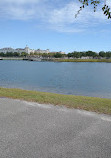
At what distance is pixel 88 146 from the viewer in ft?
13.6

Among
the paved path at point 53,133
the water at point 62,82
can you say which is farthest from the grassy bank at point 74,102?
the water at point 62,82

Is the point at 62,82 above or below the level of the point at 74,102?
below

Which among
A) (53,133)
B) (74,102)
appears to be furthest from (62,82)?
(53,133)

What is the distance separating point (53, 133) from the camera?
482 centimetres

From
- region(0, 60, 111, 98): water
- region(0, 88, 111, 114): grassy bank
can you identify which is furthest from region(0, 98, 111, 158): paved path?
region(0, 60, 111, 98): water

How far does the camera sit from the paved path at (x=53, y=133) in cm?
384

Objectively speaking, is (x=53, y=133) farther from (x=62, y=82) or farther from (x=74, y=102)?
(x=62, y=82)

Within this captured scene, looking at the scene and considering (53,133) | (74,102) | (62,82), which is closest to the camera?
(53,133)

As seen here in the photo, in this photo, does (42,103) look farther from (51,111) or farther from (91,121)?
(91,121)

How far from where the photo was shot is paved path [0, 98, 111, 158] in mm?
3845

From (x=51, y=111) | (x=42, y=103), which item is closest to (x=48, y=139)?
(x=51, y=111)

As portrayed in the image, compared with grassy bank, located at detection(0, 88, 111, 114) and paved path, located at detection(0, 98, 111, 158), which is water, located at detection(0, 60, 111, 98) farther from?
paved path, located at detection(0, 98, 111, 158)

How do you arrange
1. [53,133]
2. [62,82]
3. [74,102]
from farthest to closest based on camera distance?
1. [62,82]
2. [74,102]
3. [53,133]

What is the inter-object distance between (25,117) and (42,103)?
6.96 feet
